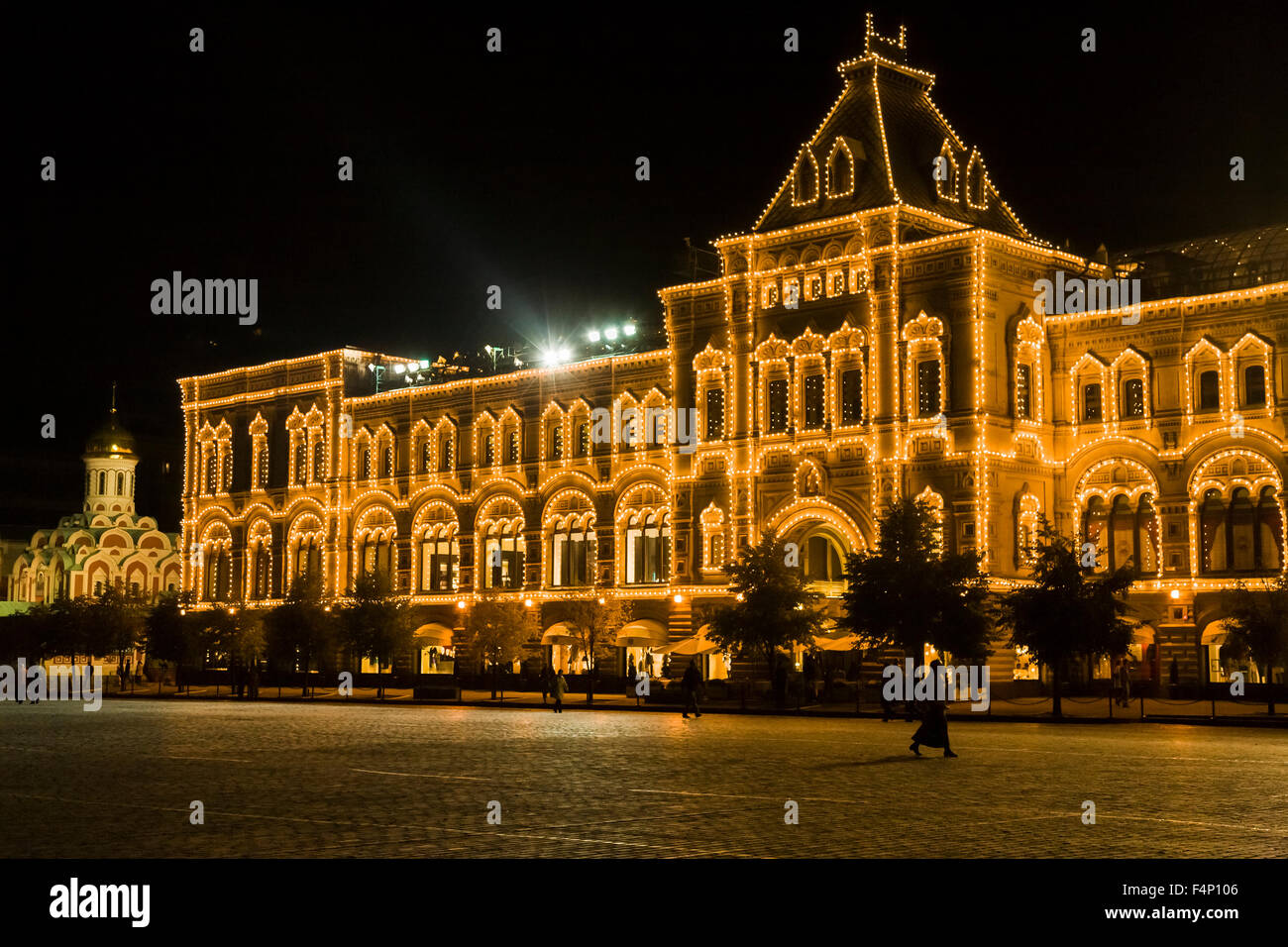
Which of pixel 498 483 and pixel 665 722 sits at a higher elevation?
pixel 498 483

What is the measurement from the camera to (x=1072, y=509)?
185 ft

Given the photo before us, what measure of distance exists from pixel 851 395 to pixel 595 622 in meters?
13.8

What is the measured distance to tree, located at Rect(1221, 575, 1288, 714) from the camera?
43.7 meters

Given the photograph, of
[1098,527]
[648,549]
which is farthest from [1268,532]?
[648,549]

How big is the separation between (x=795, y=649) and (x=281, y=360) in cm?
3380

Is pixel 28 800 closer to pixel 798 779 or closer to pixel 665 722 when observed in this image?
pixel 798 779

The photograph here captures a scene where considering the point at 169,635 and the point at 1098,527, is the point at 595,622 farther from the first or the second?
the point at 169,635

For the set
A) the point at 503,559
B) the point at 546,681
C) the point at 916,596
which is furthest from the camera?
the point at 503,559

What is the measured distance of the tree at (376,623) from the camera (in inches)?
2648

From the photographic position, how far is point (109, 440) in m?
113

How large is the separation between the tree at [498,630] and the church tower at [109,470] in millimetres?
54135

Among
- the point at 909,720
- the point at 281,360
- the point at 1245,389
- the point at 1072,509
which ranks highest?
the point at 281,360

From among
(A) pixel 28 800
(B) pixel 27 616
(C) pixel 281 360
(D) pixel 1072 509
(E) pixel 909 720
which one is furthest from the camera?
(B) pixel 27 616
